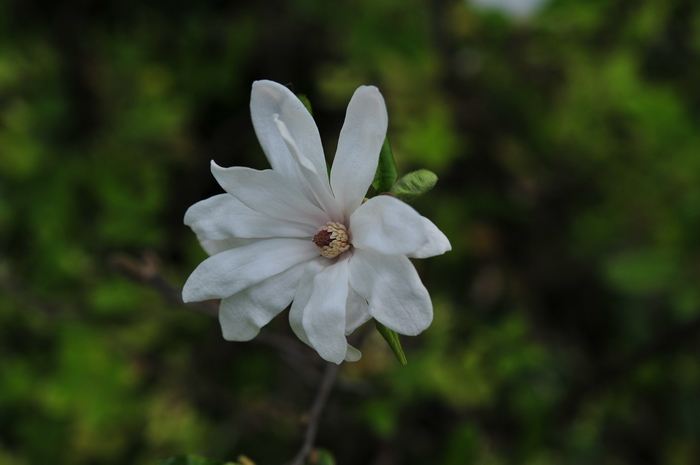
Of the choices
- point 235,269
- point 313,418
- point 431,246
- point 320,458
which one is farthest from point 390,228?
point 320,458

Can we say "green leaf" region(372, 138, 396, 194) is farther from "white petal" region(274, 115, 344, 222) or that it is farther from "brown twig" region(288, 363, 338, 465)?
"brown twig" region(288, 363, 338, 465)

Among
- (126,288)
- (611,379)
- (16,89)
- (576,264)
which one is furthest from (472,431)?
(16,89)

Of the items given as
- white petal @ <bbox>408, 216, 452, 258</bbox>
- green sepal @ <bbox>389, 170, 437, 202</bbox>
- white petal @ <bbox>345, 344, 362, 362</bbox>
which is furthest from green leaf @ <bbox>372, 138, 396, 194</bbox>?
white petal @ <bbox>345, 344, 362, 362</bbox>

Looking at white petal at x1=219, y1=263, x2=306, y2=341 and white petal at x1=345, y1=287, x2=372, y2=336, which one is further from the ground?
white petal at x1=345, y1=287, x2=372, y2=336

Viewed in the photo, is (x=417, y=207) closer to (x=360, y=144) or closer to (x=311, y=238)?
(x=311, y=238)

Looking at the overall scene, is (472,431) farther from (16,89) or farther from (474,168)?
(16,89)

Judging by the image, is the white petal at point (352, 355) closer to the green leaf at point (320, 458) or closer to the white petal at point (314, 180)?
the white petal at point (314, 180)

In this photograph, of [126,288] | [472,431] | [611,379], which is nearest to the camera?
[472,431]
